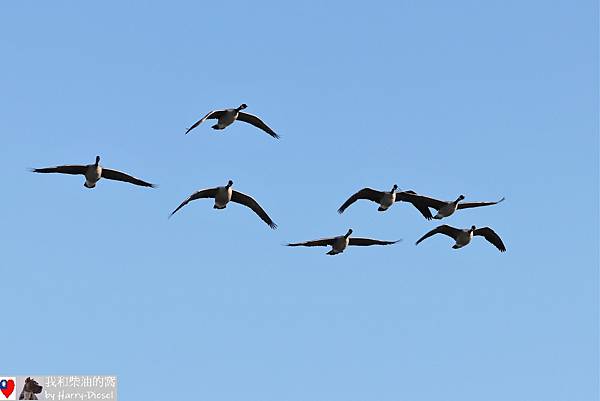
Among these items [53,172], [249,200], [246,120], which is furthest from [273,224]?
[53,172]

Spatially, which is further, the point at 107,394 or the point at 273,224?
the point at 273,224

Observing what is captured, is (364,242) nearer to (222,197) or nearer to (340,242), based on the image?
(340,242)

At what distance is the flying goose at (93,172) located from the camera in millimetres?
45750

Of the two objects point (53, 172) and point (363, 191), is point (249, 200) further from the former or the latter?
point (53, 172)

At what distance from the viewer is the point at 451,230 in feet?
172

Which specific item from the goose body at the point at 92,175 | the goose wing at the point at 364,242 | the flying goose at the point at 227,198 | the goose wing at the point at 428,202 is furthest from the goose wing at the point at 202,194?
the goose wing at the point at 428,202

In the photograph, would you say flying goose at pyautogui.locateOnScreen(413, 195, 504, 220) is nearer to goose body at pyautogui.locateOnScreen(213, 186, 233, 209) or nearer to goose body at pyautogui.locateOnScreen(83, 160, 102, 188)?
goose body at pyautogui.locateOnScreen(213, 186, 233, 209)

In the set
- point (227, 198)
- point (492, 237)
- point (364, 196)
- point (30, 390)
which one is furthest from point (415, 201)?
point (30, 390)

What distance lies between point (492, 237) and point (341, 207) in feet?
28.4

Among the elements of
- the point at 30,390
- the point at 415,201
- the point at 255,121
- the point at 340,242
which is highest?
the point at 255,121

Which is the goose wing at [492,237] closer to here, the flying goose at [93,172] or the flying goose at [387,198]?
the flying goose at [387,198]

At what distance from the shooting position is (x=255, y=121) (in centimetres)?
5288

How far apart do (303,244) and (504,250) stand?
10.8 meters

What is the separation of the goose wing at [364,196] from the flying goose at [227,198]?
334cm
